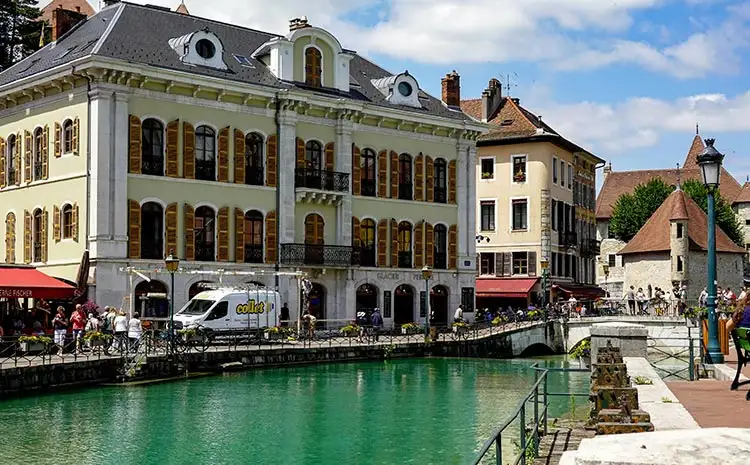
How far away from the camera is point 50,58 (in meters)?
39.8

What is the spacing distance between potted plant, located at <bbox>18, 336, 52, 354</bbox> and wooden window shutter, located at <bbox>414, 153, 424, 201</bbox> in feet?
69.2

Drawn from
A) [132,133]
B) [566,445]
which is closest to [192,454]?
[566,445]

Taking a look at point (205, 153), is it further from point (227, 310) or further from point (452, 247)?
point (452, 247)

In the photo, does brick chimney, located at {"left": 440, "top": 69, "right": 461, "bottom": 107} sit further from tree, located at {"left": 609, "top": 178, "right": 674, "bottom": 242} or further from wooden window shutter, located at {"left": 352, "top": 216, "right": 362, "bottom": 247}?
tree, located at {"left": 609, "top": 178, "right": 674, "bottom": 242}

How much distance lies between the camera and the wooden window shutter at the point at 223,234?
131 ft

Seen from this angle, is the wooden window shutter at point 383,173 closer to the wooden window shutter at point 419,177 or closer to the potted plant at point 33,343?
the wooden window shutter at point 419,177

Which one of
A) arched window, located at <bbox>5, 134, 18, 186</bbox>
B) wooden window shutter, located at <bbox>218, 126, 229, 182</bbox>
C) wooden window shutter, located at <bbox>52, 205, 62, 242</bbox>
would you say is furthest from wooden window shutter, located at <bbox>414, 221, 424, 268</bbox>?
arched window, located at <bbox>5, 134, 18, 186</bbox>

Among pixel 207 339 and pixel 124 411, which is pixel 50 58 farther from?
pixel 124 411

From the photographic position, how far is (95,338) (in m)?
29.6

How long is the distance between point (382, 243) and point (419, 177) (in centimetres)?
366

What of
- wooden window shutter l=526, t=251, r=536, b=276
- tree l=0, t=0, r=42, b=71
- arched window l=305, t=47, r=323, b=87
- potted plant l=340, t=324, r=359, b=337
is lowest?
potted plant l=340, t=324, r=359, b=337

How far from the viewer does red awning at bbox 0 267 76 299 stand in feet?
106

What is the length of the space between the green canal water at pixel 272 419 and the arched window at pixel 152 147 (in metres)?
9.74

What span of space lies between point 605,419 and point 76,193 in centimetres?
3159
